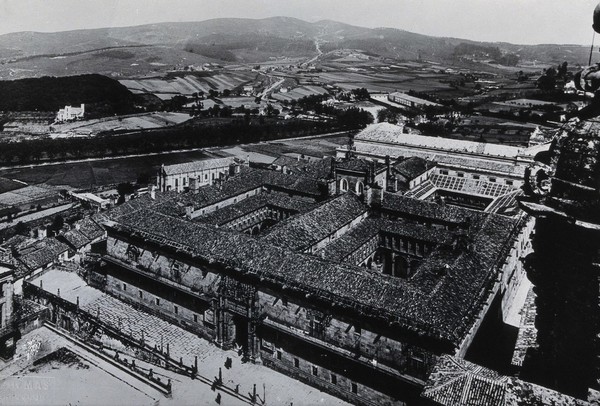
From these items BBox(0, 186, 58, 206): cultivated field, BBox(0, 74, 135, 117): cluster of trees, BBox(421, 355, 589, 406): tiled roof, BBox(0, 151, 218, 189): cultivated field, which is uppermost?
BBox(0, 74, 135, 117): cluster of trees

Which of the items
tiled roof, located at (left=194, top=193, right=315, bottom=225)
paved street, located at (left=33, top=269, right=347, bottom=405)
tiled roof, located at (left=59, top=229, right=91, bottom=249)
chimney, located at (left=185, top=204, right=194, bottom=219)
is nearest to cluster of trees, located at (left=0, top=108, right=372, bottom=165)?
tiled roof, located at (left=59, top=229, right=91, bottom=249)

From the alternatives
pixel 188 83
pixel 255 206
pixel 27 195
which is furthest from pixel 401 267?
pixel 188 83

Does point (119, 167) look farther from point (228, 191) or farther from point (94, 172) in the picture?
point (228, 191)

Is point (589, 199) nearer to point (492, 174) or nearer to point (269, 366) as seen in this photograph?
point (269, 366)

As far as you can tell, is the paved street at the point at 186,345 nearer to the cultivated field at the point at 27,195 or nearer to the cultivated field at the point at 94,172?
the cultivated field at the point at 27,195

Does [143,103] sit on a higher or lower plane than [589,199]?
lower

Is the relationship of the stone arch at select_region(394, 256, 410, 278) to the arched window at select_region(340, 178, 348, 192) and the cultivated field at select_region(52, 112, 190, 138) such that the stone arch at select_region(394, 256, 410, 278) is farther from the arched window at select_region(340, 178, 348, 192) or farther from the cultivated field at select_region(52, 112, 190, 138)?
the cultivated field at select_region(52, 112, 190, 138)

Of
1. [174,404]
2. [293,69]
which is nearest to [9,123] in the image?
[174,404]

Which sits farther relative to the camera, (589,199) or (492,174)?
(492,174)
